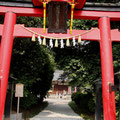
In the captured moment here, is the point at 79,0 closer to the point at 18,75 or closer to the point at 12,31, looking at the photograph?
the point at 12,31

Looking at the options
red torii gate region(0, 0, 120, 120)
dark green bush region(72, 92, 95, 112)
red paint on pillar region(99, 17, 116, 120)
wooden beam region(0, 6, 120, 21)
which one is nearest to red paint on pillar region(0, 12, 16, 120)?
red torii gate region(0, 0, 120, 120)

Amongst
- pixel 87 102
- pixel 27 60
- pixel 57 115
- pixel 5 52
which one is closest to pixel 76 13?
pixel 5 52

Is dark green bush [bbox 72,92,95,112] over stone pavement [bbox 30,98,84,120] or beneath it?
over

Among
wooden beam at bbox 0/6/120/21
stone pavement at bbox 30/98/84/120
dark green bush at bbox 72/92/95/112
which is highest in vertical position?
wooden beam at bbox 0/6/120/21

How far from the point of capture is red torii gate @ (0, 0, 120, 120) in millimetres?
4836

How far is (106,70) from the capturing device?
5.11 m

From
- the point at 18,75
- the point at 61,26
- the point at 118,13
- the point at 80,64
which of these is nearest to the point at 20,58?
the point at 18,75

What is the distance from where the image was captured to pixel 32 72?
9820mm

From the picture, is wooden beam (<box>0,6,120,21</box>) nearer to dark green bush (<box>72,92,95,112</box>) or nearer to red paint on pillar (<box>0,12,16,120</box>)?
red paint on pillar (<box>0,12,16,120</box>)

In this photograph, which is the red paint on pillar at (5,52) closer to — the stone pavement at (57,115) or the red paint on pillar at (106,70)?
the red paint on pillar at (106,70)

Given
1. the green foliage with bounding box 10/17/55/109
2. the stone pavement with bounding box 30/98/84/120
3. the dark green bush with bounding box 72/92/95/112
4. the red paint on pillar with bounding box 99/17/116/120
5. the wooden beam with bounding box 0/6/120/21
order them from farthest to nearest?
the stone pavement with bounding box 30/98/84/120 → the dark green bush with bounding box 72/92/95/112 → the green foliage with bounding box 10/17/55/109 → the wooden beam with bounding box 0/6/120/21 → the red paint on pillar with bounding box 99/17/116/120

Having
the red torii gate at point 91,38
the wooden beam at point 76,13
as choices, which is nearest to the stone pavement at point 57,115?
the red torii gate at point 91,38

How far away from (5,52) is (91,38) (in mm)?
3148

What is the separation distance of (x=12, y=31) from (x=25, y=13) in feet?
2.89
